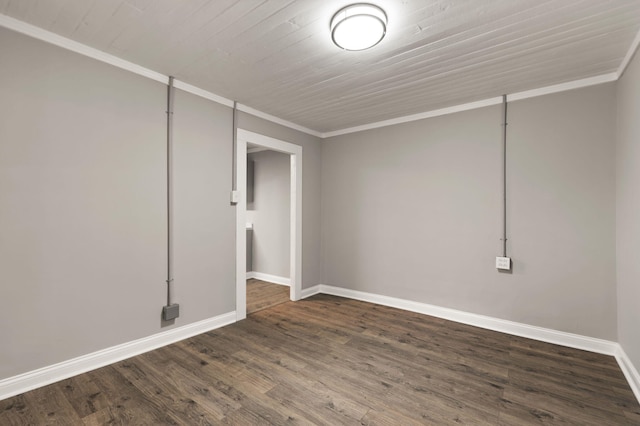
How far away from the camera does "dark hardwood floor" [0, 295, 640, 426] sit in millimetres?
1817

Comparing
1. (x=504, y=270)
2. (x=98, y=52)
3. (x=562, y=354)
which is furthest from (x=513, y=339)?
(x=98, y=52)

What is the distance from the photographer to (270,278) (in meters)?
5.35

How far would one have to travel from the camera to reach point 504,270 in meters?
3.14

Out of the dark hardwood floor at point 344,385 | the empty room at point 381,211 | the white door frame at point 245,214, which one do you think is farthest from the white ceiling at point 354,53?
the dark hardwood floor at point 344,385

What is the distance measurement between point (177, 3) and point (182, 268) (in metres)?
2.17

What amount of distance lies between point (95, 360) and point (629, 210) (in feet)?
14.1

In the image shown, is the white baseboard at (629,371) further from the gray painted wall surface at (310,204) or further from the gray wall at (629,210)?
the gray painted wall surface at (310,204)

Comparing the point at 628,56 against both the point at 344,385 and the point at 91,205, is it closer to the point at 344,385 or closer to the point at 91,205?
the point at 344,385

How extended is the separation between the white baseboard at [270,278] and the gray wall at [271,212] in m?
0.06

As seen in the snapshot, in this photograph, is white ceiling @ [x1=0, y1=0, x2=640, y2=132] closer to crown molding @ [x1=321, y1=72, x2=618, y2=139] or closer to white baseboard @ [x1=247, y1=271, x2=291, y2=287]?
crown molding @ [x1=321, y1=72, x2=618, y2=139]

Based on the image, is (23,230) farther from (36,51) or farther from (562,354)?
(562,354)

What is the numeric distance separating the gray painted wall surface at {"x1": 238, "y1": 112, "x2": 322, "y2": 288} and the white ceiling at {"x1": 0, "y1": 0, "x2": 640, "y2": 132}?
4.09ft

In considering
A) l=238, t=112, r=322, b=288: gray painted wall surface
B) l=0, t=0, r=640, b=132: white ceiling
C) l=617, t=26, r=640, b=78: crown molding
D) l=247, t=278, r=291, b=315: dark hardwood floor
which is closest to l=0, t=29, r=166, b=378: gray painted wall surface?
l=0, t=0, r=640, b=132: white ceiling

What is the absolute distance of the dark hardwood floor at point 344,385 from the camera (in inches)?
71.6
